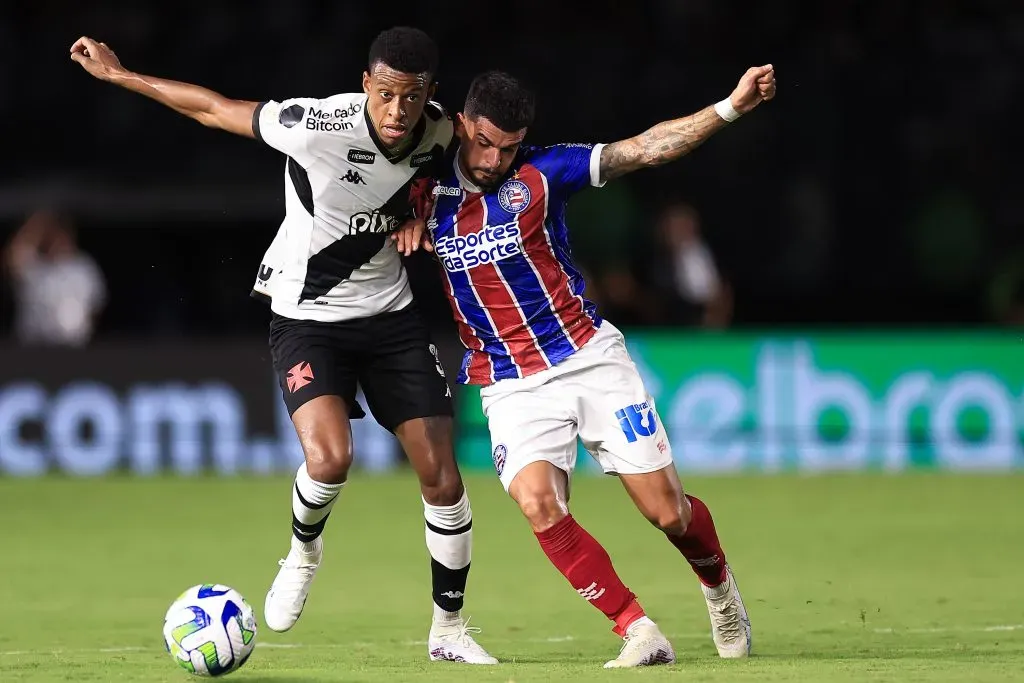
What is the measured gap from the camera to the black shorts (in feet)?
23.0

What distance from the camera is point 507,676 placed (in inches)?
240

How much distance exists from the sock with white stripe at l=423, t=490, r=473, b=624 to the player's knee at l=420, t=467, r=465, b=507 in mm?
24

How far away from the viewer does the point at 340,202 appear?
6977mm

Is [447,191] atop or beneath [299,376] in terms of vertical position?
atop

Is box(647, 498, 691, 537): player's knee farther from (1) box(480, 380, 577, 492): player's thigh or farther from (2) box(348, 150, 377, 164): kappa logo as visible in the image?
(2) box(348, 150, 377, 164): kappa logo

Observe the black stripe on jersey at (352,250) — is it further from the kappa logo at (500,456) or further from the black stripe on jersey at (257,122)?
the kappa logo at (500,456)

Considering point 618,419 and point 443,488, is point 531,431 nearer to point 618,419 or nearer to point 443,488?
point 618,419

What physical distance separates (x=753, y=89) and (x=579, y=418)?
1458 millimetres

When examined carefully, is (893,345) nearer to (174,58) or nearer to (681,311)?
(681,311)

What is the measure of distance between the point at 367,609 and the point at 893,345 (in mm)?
7241

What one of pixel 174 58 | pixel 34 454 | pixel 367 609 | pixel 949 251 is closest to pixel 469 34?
pixel 174 58

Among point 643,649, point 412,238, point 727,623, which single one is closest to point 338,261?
point 412,238

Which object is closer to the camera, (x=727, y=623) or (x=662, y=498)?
(x=662, y=498)

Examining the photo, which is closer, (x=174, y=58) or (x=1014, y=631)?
(x=1014, y=631)
